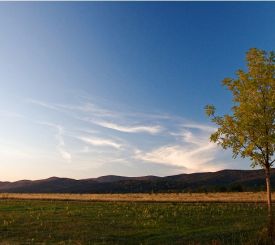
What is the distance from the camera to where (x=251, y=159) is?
88.9 ft

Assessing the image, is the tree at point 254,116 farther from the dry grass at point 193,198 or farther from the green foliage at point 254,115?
the dry grass at point 193,198

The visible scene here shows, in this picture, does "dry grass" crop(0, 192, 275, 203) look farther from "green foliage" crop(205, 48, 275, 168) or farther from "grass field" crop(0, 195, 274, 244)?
"green foliage" crop(205, 48, 275, 168)

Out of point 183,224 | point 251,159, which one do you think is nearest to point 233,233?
point 251,159

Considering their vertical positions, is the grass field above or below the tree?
below

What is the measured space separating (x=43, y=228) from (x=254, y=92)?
63.4 ft

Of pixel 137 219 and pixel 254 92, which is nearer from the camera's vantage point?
pixel 254 92

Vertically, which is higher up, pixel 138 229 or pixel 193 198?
pixel 193 198

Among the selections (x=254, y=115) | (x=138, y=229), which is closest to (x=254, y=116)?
(x=254, y=115)

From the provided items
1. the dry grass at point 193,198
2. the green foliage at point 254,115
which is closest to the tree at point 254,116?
the green foliage at point 254,115

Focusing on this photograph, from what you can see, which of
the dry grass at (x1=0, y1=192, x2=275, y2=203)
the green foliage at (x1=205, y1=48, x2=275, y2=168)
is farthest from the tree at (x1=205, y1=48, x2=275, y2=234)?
the dry grass at (x1=0, y1=192, x2=275, y2=203)

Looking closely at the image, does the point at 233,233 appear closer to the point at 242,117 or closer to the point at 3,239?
the point at 242,117

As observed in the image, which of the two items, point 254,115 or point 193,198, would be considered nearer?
point 254,115

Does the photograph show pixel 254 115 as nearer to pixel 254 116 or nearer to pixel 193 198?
pixel 254 116

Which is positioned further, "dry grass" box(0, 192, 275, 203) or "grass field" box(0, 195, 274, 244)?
"dry grass" box(0, 192, 275, 203)
